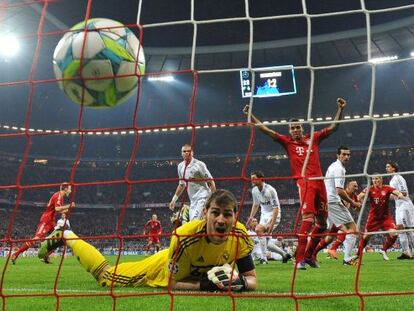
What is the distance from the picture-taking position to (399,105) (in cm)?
3186

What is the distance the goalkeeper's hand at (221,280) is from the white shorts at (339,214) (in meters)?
3.86

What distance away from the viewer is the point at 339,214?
24.4 ft

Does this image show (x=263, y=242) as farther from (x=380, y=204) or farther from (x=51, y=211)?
(x=51, y=211)

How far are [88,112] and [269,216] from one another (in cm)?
2813

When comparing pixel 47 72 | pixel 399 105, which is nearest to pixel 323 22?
pixel 399 105

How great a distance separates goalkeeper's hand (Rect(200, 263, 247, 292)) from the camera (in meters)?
3.76

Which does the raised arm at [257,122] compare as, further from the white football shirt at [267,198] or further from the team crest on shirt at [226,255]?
the white football shirt at [267,198]

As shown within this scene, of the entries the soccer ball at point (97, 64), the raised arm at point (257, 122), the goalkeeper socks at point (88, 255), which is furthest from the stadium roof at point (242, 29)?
the soccer ball at point (97, 64)

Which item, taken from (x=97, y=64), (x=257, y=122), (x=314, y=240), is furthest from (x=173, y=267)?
(x=314, y=240)

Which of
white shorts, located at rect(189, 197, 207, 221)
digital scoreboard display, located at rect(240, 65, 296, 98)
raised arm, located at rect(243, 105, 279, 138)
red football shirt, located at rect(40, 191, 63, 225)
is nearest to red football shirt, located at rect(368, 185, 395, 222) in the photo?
white shorts, located at rect(189, 197, 207, 221)

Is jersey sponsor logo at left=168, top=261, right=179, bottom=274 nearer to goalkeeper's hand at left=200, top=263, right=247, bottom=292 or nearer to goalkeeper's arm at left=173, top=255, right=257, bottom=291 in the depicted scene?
goalkeeper's arm at left=173, top=255, right=257, bottom=291

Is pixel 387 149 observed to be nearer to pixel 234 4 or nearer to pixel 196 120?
pixel 196 120

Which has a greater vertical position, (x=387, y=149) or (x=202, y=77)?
(x=202, y=77)

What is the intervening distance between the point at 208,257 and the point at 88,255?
1.33 m
